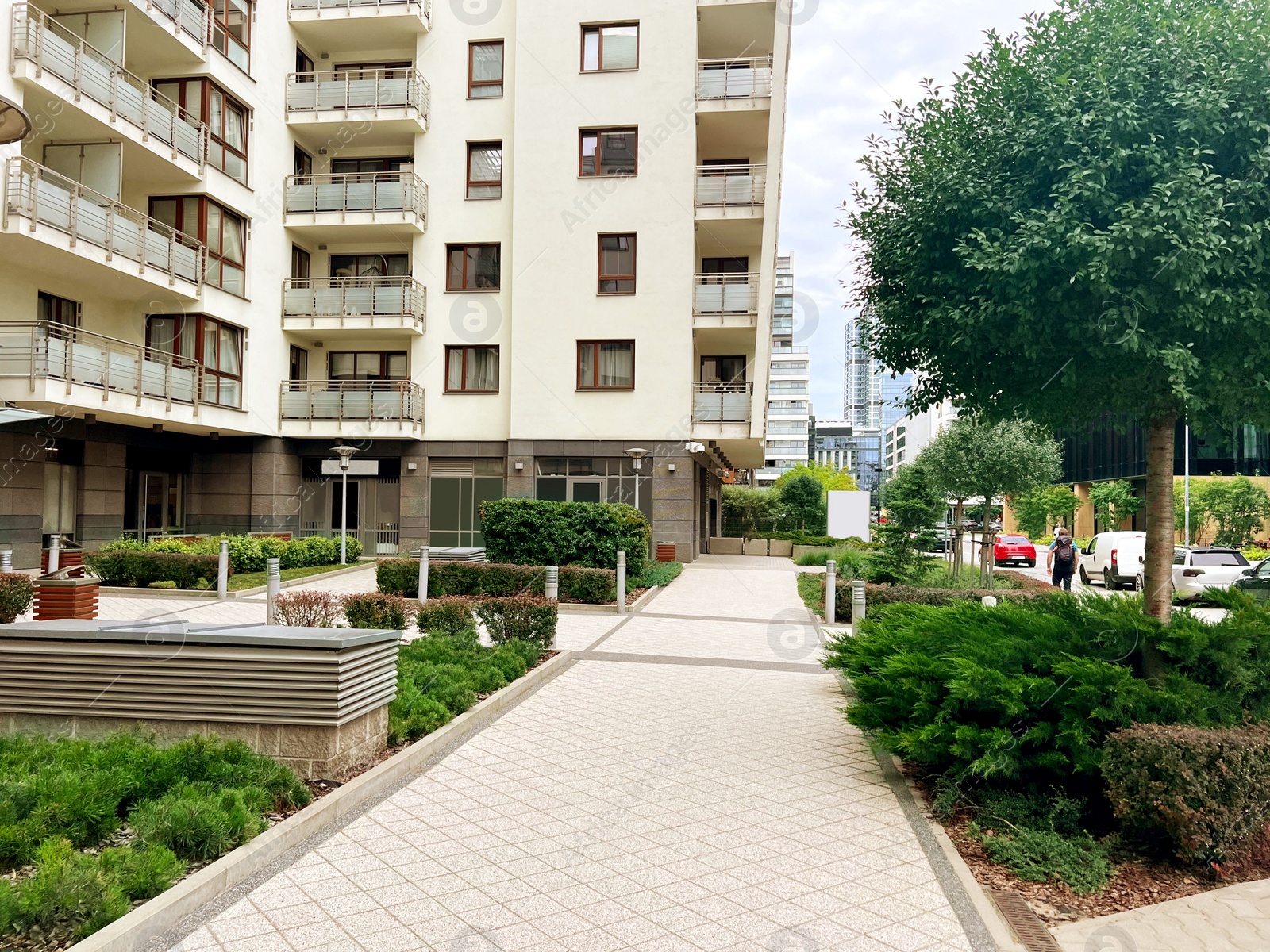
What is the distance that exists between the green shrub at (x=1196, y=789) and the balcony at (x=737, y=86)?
23449mm

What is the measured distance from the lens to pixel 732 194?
2525cm

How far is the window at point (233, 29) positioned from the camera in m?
23.5

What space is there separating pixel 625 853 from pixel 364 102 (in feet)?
88.4

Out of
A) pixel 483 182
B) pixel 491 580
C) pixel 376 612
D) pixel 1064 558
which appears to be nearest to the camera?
pixel 376 612

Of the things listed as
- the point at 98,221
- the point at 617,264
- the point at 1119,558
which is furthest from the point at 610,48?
the point at 1119,558

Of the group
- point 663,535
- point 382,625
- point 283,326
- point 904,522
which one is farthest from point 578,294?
point 382,625

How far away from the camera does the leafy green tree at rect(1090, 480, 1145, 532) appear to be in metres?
54.5

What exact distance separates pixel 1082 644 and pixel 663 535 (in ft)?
65.1

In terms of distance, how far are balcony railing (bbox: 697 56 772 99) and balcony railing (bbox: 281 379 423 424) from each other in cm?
1254

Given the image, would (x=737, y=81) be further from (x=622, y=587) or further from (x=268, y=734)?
(x=268, y=734)

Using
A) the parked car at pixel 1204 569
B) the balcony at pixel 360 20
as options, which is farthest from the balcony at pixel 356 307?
the parked car at pixel 1204 569

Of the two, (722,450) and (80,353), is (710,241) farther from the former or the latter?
(80,353)

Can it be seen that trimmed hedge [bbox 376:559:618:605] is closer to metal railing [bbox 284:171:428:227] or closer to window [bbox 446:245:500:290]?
window [bbox 446:245:500:290]

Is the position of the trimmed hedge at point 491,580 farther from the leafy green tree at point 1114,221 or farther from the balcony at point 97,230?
the balcony at point 97,230
